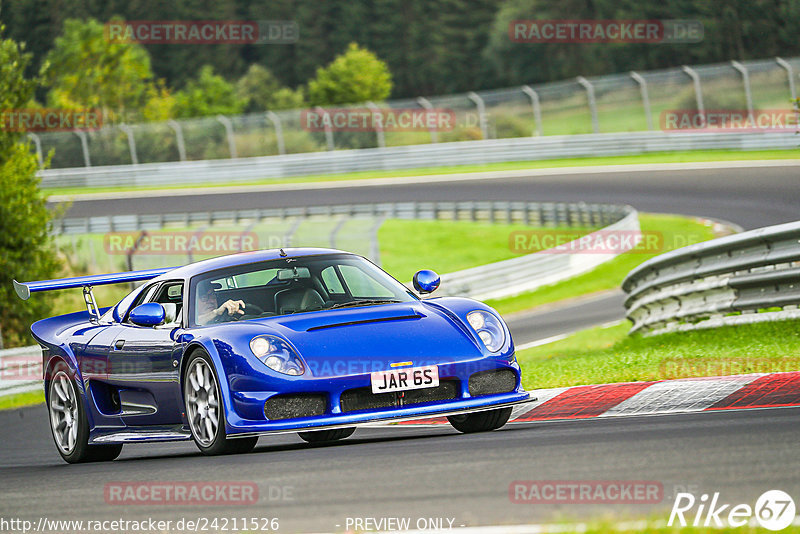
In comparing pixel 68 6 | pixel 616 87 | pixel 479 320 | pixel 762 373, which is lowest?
pixel 762 373

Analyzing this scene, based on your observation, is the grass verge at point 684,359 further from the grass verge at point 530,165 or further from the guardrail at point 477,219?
the grass verge at point 530,165

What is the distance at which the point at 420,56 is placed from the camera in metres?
90.2

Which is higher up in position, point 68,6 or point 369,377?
point 68,6

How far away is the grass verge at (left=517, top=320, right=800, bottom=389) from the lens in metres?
9.19

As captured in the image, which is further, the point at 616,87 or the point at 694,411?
the point at 616,87

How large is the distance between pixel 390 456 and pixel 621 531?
251 cm

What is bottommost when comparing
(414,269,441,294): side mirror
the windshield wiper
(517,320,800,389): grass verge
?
(517,320,800,389): grass verge

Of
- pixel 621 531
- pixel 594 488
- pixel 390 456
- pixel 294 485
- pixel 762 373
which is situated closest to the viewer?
pixel 621 531

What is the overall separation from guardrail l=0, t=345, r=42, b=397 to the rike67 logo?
11.6m

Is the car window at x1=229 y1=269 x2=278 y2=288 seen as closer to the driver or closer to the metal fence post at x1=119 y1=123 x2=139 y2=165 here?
the driver

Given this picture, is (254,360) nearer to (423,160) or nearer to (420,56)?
(423,160)

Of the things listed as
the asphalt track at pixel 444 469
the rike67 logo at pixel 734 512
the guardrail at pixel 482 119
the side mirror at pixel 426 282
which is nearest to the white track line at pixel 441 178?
the guardrail at pixel 482 119

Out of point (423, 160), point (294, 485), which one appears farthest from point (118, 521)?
point (423, 160)

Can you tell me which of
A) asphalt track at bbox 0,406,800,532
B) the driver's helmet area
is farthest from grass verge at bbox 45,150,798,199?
asphalt track at bbox 0,406,800,532
